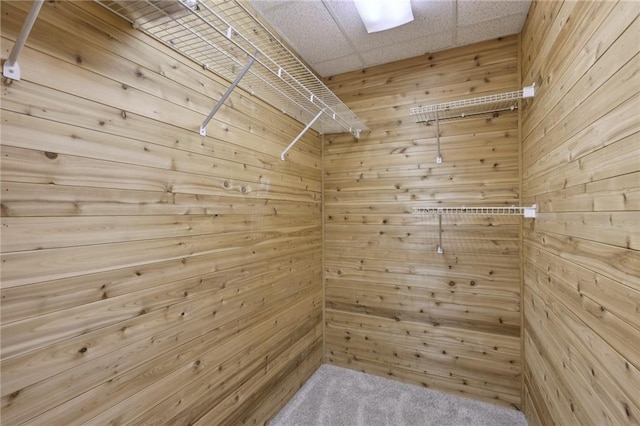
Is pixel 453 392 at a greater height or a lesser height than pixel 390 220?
lesser

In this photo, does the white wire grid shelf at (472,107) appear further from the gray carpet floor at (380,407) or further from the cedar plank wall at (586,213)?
the gray carpet floor at (380,407)

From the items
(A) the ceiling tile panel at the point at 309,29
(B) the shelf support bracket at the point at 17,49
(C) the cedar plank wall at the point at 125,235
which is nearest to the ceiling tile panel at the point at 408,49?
(A) the ceiling tile panel at the point at 309,29

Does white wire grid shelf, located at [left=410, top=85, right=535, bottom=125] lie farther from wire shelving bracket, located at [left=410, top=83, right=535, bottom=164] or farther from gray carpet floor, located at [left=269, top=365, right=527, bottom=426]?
gray carpet floor, located at [left=269, top=365, right=527, bottom=426]

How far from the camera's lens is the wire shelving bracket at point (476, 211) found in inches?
68.4

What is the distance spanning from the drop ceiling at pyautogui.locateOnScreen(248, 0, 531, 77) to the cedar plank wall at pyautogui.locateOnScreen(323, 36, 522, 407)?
0.45 ft

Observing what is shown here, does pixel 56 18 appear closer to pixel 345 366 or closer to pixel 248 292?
pixel 248 292

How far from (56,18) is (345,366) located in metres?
2.76

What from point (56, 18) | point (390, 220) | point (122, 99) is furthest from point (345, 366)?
point (56, 18)

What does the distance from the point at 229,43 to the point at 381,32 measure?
3.60ft

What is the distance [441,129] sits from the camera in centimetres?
225

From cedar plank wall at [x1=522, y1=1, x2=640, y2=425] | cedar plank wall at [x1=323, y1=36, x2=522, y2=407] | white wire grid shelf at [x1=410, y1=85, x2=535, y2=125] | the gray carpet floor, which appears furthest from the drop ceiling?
the gray carpet floor

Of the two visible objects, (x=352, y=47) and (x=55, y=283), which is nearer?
(x=55, y=283)

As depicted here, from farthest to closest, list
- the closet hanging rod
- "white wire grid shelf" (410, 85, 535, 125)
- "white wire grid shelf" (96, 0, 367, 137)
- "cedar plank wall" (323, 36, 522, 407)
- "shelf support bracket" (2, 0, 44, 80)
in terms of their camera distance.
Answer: "cedar plank wall" (323, 36, 522, 407), "white wire grid shelf" (410, 85, 535, 125), the closet hanging rod, "white wire grid shelf" (96, 0, 367, 137), "shelf support bracket" (2, 0, 44, 80)

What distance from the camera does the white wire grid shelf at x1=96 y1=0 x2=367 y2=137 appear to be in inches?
40.0
